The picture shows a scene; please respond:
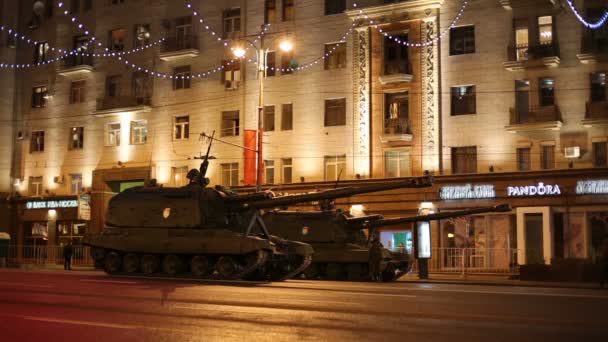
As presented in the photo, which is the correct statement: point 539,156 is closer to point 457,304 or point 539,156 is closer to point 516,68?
point 516,68

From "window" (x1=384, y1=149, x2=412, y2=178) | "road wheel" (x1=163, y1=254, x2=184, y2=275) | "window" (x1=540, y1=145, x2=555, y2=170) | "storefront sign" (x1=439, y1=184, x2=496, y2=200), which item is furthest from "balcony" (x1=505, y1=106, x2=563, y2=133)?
"road wheel" (x1=163, y1=254, x2=184, y2=275)

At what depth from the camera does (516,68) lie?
37.0m

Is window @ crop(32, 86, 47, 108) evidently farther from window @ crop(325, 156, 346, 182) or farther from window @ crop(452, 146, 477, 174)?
window @ crop(452, 146, 477, 174)

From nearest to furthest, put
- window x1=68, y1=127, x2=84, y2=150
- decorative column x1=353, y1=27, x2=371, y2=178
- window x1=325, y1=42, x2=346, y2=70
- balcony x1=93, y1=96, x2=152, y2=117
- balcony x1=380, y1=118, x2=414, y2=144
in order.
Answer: balcony x1=380, y1=118, x2=414, y2=144
decorative column x1=353, y1=27, x2=371, y2=178
window x1=325, y1=42, x2=346, y2=70
balcony x1=93, y1=96, x2=152, y2=117
window x1=68, y1=127, x2=84, y2=150

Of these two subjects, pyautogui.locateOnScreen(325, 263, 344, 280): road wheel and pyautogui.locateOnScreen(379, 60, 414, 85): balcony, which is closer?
pyautogui.locateOnScreen(325, 263, 344, 280): road wheel

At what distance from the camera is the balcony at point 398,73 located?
39.2 metres

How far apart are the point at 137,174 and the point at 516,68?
22.0 meters

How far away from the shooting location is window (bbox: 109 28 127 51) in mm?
48844

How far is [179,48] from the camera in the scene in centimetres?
4594

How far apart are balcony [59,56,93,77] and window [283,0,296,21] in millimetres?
13397

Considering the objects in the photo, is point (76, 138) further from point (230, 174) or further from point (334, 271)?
point (334, 271)

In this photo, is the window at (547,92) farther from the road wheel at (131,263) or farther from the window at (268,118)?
the road wheel at (131,263)

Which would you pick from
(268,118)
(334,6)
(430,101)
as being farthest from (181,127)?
(430,101)

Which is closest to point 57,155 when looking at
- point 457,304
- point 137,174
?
point 137,174
